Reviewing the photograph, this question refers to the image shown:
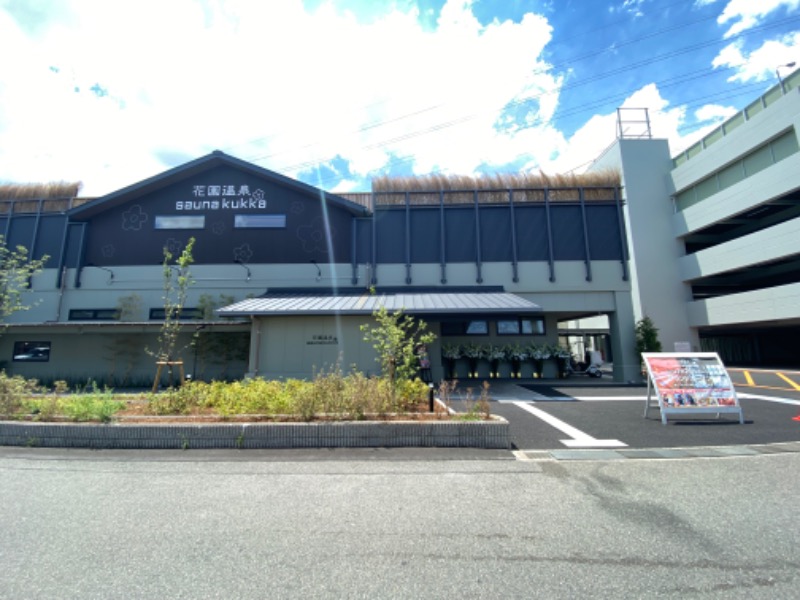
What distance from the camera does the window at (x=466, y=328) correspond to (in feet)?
57.7

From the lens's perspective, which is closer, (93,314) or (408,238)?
(93,314)

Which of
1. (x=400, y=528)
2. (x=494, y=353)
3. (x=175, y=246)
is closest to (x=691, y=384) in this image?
(x=400, y=528)

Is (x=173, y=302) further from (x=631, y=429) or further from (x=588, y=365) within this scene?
(x=588, y=365)

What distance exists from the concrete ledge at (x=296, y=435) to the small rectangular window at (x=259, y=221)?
510 inches

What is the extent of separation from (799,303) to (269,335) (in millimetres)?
23559

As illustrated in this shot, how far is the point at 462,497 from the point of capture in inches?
155

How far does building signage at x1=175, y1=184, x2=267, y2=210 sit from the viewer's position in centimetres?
1764

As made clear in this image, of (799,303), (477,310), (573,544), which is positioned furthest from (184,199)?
(799,303)

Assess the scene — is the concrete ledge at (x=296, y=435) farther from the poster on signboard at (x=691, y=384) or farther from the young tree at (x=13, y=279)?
the young tree at (x=13, y=279)

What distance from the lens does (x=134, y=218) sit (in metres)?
17.6

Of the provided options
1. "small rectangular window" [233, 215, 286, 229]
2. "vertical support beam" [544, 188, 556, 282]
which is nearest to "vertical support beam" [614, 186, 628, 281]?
"vertical support beam" [544, 188, 556, 282]

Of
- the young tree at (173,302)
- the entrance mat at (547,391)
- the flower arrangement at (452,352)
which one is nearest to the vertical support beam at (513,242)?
the flower arrangement at (452,352)

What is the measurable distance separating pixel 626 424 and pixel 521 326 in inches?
413

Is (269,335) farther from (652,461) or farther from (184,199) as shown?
(652,461)
